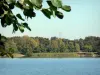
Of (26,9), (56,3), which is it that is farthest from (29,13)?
(56,3)

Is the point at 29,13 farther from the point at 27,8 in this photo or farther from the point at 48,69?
the point at 48,69

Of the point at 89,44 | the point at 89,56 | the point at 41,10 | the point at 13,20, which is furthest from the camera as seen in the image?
the point at 89,56

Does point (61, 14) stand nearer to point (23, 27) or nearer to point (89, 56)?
point (23, 27)

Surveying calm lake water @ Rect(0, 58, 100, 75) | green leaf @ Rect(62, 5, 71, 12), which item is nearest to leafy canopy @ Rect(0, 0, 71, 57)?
green leaf @ Rect(62, 5, 71, 12)

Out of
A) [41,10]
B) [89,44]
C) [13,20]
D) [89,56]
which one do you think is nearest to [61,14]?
[41,10]

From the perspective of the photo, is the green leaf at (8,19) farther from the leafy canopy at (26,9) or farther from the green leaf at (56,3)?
the green leaf at (56,3)

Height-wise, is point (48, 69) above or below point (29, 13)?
below

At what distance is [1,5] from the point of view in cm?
154

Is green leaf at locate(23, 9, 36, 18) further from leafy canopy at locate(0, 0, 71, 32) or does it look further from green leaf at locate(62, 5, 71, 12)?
green leaf at locate(62, 5, 71, 12)

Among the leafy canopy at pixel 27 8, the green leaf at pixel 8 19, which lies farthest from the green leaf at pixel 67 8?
the green leaf at pixel 8 19

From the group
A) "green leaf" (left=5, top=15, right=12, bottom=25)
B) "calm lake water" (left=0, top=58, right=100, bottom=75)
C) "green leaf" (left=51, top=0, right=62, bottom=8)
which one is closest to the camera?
"green leaf" (left=51, top=0, right=62, bottom=8)

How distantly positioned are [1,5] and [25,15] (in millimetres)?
121

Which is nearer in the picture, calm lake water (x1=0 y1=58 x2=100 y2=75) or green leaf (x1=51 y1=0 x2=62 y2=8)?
green leaf (x1=51 y1=0 x2=62 y2=8)

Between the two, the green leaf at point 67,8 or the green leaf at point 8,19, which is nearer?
the green leaf at point 67,8
